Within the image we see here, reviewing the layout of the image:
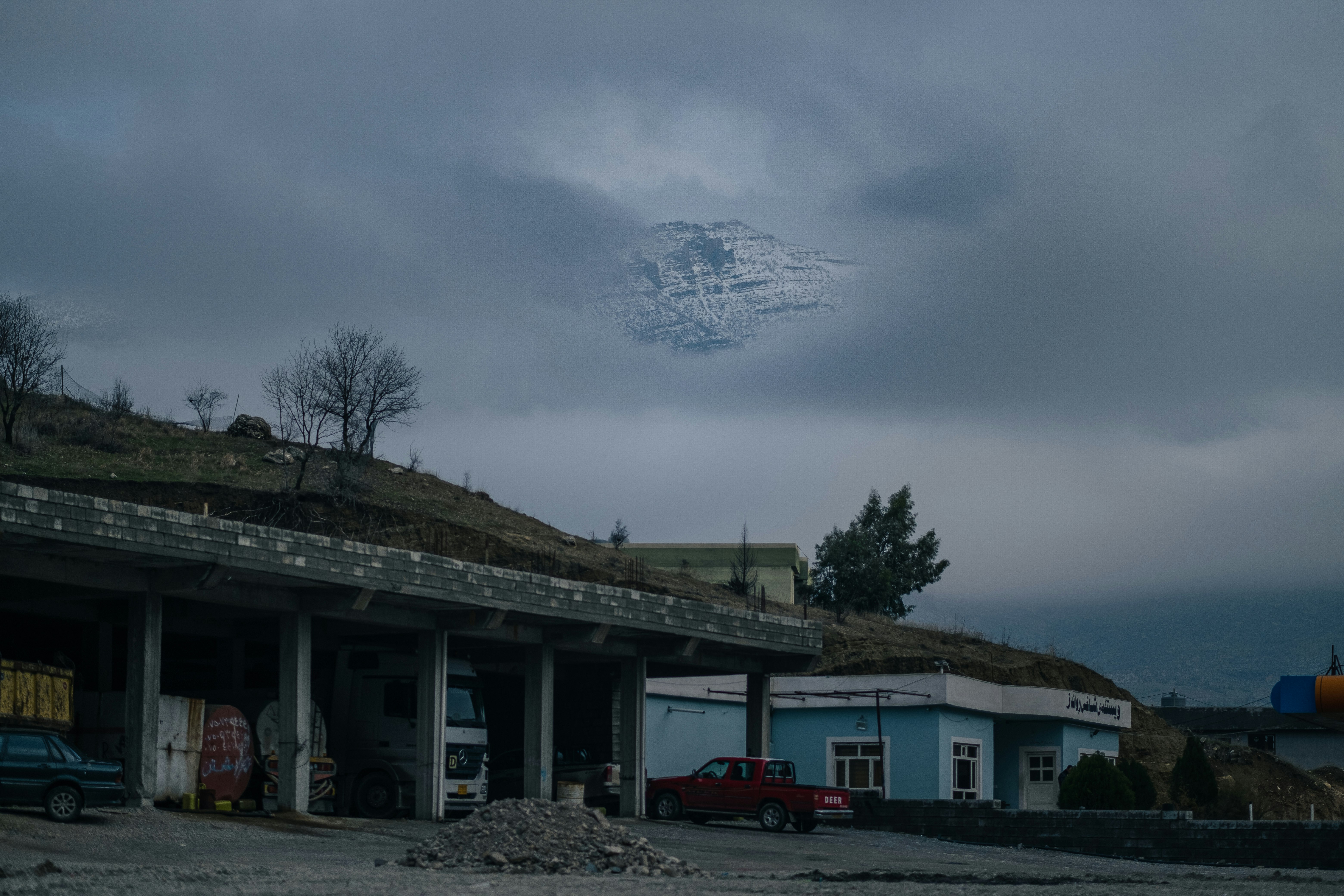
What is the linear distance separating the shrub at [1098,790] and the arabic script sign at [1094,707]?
6.55 metres

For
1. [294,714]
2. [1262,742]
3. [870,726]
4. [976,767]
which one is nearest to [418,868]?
[294,714]

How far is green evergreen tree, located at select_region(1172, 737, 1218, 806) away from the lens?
3931cm

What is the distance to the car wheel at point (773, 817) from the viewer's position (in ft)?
103

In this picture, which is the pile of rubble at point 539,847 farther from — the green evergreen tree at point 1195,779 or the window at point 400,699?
the green evergreen tree at point 1195,779

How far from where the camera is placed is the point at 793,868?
72.6ft

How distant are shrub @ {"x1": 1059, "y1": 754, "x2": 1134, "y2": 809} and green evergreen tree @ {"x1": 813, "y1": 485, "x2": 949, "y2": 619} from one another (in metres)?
41.6

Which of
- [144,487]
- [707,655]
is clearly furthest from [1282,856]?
[144,487]

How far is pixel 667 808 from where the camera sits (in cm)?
3284

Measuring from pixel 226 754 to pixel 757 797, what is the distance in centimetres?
1159

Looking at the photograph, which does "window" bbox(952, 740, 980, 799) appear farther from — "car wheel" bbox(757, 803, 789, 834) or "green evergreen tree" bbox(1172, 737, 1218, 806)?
"car wheel" bbox(757, 803, 789, 834)

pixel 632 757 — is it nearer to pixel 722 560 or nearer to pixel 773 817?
pixel 773 817

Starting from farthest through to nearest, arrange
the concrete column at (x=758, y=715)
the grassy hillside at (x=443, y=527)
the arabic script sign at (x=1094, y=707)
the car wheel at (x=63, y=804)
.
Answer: the grassy hillside at (x=443, y=527) → the arabic script sign at (x=1094, y=707) → the concrete column at (x=758, y=715) → the car wheel at (x=63, y=804)

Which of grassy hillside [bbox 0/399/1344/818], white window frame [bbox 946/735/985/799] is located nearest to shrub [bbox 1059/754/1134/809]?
white window frame [bbox 946/735/985/799]

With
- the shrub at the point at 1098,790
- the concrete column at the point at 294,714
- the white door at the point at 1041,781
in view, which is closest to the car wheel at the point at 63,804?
the concrete column at the point at 294,714
